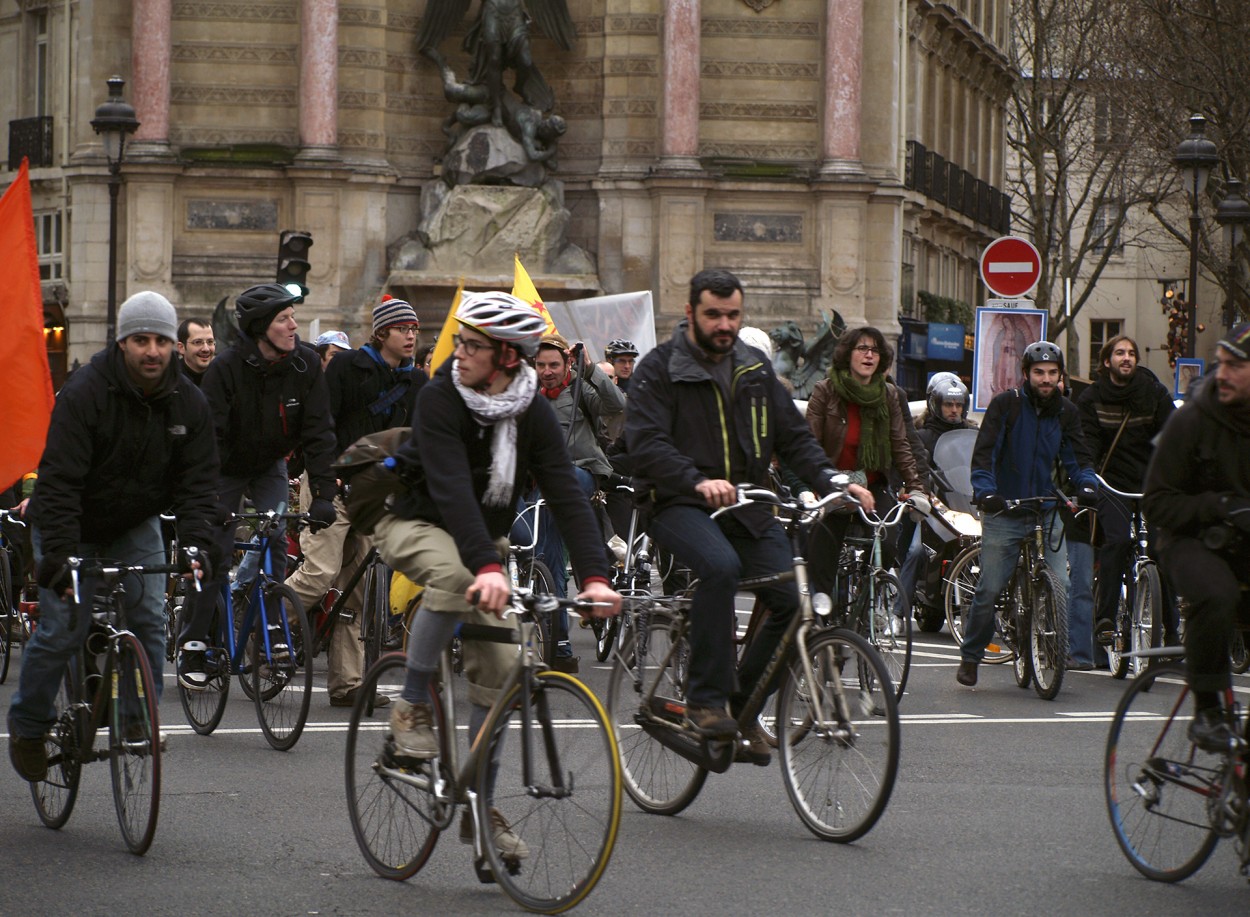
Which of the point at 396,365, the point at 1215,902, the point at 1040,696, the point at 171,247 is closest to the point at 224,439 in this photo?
the point at 396,365

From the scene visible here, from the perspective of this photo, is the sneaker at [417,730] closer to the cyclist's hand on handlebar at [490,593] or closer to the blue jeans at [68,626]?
the cyclist's hand on handlebar at [490,593]

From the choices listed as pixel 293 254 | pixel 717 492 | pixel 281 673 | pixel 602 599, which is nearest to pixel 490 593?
pixel 602 599

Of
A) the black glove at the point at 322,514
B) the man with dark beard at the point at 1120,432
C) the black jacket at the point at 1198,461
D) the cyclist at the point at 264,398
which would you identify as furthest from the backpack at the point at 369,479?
the man with dark beard at the point at 1120,432

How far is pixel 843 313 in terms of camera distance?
3412cm

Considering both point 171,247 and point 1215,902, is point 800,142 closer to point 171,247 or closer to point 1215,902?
point 171,247

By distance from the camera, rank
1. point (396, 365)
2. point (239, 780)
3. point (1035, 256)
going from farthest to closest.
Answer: point (1035, 256)
point (396, 365)
point (239, 780)

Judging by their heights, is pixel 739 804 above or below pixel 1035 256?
below

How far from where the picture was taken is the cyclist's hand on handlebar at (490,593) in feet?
22.5

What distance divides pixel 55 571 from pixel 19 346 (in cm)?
138

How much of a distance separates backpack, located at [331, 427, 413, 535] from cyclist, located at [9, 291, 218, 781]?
83cm

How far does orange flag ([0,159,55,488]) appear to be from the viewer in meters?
9.20

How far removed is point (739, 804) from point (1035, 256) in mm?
11475

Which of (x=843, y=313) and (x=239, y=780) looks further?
(x=843, y=313)

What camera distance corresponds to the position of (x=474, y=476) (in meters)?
7.57
